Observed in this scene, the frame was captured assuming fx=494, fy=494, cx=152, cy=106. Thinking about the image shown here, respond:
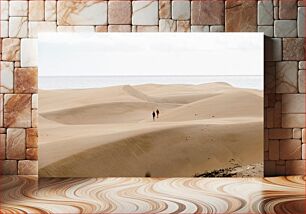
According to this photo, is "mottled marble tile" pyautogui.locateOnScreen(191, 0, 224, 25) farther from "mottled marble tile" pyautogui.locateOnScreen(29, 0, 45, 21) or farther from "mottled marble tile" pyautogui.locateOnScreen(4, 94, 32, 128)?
"mottled marble tile" pyautogui.locateOnScreen(4, 94, 32, 128)

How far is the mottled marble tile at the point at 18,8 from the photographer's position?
2.27 meters

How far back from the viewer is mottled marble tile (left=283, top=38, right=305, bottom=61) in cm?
225

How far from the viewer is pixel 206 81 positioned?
7.29ft

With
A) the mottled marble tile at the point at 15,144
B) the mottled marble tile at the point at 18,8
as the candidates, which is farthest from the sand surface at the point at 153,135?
the mottled marble tile at the point at 18,8

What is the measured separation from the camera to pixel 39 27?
226 cm

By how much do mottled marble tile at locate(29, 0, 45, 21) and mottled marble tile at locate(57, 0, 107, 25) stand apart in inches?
2.9

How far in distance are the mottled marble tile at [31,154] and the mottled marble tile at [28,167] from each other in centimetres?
2

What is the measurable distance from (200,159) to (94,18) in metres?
0.80

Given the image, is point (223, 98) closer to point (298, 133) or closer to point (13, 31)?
point (298, 133)

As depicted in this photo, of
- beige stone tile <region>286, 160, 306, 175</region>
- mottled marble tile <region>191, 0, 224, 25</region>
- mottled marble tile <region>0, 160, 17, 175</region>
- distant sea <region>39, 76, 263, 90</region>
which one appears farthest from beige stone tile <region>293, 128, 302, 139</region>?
mottled marble tile <region>0, 160, 17, 175</region>

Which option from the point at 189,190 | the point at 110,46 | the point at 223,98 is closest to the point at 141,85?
the point at 110,46

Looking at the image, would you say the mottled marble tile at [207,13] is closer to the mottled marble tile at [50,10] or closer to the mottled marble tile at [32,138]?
the mottled marble tile at [50,10]

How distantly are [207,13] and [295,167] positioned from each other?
2.67 feet

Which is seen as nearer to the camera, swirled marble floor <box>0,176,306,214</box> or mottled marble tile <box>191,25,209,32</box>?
swirled marble floor <box>0,176,306,214</box>
